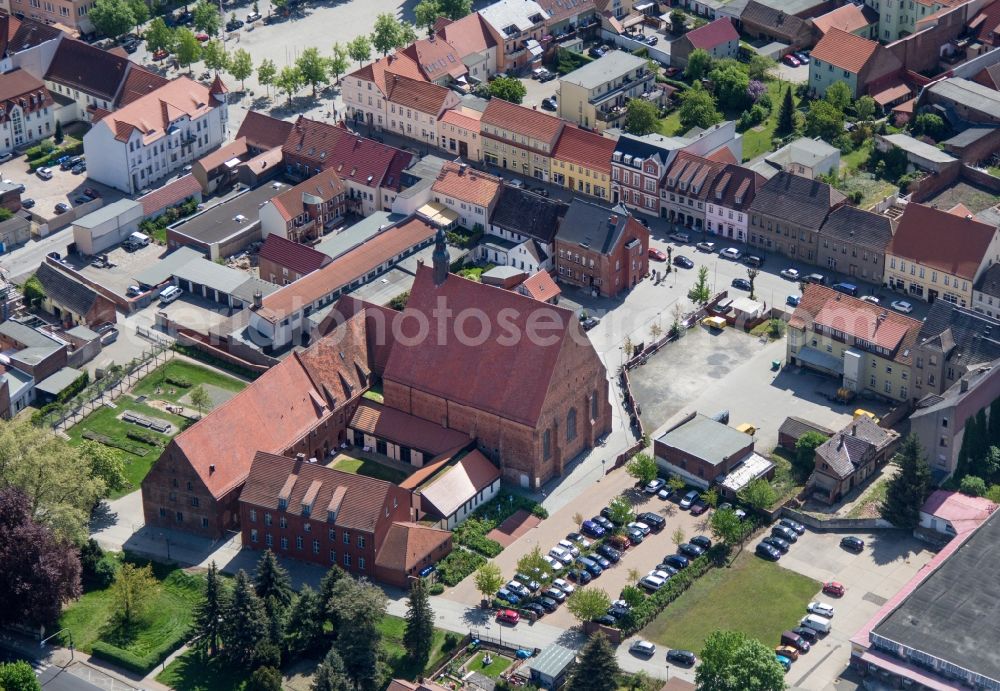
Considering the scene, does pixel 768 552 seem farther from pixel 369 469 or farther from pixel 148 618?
pixel 148 618

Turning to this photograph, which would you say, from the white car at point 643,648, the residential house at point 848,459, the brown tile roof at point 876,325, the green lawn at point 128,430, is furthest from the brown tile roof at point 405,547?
the brown tile roof at point 876,325

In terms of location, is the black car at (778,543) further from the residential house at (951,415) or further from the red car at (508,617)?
the red car at (508,617)

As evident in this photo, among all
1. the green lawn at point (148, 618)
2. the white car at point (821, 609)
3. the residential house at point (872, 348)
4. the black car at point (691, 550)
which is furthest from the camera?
the residential house at point (872, 348)

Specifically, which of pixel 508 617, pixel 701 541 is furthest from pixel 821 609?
pixel 508 617

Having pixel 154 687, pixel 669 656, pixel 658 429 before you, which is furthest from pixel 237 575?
pixel 658 429

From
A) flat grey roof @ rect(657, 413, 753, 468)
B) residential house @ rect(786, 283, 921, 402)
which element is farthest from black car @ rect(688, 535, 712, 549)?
residential house @ rect(786, 283, 921, 402)
